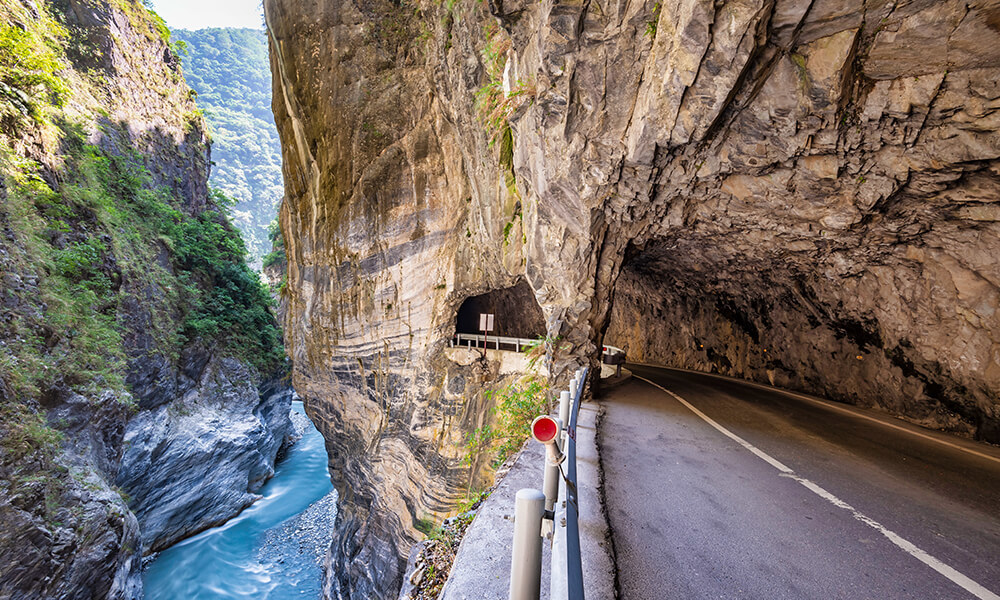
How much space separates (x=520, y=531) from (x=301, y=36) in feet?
62.1

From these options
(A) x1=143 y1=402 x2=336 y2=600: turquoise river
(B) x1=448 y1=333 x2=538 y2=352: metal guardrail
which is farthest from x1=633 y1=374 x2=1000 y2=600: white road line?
(A) x1=143 y1=402 x2=336 y2=600: turquoise river

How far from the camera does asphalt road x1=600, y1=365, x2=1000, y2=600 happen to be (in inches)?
94.9

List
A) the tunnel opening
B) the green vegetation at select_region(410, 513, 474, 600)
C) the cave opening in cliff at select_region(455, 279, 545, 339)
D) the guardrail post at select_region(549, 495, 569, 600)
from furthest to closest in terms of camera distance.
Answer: the cave opening in cliff at select_region(455, 279, 545, 339), the tunnel opening, the green vegetation at select_region(410, 513, 474, 600), the guardrail post at select_region(549, 495, 569, 600)

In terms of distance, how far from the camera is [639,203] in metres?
8.12

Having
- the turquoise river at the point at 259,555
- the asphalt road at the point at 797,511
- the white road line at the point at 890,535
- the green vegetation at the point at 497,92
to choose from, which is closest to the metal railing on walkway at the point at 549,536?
the asphalt road at the point at 797,511

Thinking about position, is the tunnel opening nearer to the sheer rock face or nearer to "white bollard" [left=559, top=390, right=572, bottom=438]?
the sheer rock face

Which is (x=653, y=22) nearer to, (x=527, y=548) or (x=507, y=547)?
(x=527, y=548)

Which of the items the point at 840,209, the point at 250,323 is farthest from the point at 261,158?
the point at 840,209

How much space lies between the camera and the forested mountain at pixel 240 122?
88.6 m

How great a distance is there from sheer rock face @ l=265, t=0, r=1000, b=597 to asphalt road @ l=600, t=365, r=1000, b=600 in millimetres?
3431

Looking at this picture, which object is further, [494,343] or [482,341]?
[482,341]

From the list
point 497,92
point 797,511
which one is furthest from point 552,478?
point 497,92

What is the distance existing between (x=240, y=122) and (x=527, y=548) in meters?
132

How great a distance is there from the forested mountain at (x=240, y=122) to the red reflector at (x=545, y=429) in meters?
97.7
